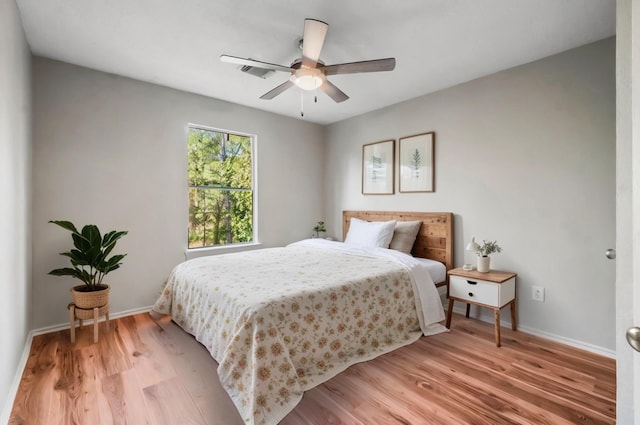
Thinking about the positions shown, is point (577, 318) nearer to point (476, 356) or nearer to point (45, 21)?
point (476, 356)

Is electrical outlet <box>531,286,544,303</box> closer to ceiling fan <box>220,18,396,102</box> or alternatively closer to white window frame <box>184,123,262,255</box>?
ceiling fan <box>220,18,396,102</box>

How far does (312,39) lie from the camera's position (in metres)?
1.92

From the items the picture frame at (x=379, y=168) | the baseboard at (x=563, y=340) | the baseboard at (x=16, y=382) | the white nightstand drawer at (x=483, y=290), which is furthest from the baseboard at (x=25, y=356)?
the baseboard at (x=563, y=340)

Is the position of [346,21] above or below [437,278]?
above

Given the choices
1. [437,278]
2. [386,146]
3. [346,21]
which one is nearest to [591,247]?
[437,278]

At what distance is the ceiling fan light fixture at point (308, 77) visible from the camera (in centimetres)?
219

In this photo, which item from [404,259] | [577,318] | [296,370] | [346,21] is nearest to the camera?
[296,370]

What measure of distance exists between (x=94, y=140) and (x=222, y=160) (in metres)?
1.34

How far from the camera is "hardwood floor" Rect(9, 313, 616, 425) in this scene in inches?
64.6

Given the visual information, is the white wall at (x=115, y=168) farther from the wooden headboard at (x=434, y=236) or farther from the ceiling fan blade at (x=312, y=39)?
the wooden headboard at (x=434, y=236)

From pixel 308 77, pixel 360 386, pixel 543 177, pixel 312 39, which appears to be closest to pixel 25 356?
pixel 360 386

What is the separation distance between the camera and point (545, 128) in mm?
2635

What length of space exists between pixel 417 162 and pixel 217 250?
265 centimetres

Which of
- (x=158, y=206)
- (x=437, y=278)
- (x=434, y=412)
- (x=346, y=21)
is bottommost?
(x=434, y=412)
